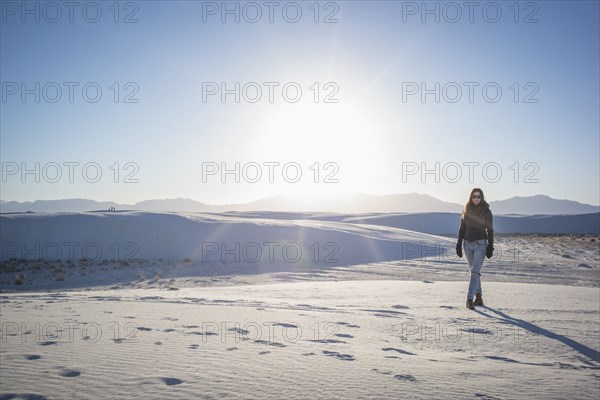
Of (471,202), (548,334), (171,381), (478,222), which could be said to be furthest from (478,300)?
(171,381)

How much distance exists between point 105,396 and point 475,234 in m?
5.90

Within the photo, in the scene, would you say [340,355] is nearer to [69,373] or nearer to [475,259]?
[69,373]

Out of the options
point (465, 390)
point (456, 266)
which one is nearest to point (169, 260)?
point (456, 266)

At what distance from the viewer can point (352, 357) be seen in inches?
143

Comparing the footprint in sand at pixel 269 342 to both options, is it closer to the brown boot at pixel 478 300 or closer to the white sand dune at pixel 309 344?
the white sand dune at pixel 309 344

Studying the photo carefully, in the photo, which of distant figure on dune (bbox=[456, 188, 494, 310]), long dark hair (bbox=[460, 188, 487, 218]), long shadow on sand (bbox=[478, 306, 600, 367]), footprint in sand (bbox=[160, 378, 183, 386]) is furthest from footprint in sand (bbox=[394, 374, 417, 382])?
long dark hair (bbox=[460, 188, 487, 218])

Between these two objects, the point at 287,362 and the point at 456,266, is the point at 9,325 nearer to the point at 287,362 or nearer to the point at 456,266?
the point at 287,362

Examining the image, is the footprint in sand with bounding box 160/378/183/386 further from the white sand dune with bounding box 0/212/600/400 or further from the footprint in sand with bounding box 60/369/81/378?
the footprint in sand with bounding box 60/369/81/378

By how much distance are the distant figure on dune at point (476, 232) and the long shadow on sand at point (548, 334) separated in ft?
1.76

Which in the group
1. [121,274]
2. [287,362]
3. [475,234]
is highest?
[475,234]

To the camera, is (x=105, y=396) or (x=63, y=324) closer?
(x=105, y=396)

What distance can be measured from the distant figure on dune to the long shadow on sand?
0.54 m

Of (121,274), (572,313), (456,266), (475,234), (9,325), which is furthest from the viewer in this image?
(456,266)

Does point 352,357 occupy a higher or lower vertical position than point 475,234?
lower
